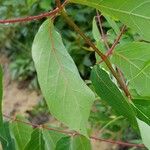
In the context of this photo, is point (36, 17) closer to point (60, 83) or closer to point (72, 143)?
point (60, 83)

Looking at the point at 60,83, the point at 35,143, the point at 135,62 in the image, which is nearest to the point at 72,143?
the point at 35,143

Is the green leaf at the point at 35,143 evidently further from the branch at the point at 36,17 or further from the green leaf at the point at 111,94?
the branch at the point at 36,17

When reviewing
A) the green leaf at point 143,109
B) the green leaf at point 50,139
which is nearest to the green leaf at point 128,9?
the green leaf at point 143,109

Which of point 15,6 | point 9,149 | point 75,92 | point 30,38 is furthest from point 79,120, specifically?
point 30,38

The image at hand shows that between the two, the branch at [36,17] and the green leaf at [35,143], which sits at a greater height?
the branch at [36,17]

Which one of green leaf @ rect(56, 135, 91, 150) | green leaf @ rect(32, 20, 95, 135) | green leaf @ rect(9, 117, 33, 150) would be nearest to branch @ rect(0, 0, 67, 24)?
green leaf @ rect(32, 20, 95, 135)
